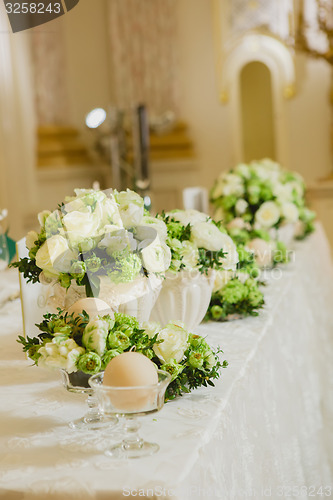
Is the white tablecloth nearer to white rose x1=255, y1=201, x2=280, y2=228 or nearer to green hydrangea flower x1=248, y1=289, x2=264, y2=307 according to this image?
green hydrangea flower x1=248, y1=289, x2=264, y2=307

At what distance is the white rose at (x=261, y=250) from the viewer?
7.89 ft

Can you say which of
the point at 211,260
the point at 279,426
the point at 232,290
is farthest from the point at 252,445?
the point at 232,290

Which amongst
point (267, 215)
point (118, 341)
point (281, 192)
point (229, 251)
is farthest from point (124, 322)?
point (281, 192)

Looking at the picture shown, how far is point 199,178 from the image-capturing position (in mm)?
6129

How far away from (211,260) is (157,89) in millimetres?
4763

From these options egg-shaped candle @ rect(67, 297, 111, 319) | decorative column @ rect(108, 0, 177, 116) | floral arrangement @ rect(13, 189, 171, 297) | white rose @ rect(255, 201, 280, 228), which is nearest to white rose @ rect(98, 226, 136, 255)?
floral arrangement @ rect(13, 189, 171, 297)

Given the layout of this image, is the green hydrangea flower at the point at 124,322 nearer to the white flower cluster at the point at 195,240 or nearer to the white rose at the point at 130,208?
the white rose at the point at 130,208

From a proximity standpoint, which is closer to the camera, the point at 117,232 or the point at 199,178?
the point at 117,232

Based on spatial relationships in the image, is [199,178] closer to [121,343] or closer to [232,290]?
[232,290]

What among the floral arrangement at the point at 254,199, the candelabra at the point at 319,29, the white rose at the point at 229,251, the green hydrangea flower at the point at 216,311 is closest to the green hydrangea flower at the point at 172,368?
the white rose at the point at 229,251

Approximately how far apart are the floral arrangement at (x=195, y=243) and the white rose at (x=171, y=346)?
31 cm

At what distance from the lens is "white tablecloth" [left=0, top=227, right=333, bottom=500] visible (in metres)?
0.91

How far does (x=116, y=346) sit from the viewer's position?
108 centimetres

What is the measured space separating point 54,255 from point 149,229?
0.72 feet
